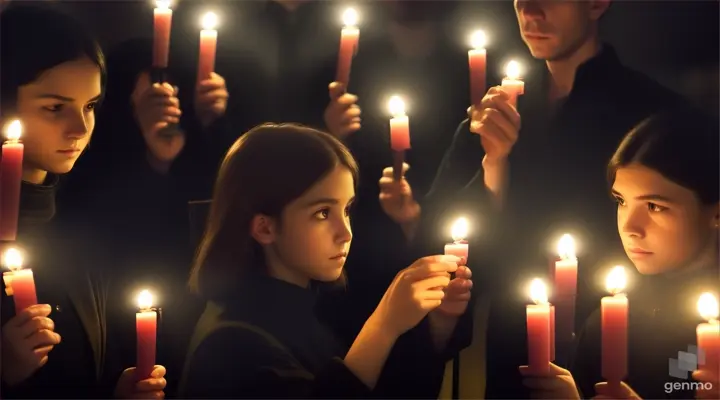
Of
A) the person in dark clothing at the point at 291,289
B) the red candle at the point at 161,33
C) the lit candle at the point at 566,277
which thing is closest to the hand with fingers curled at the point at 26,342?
the person in dark clothing at the point at 291,289

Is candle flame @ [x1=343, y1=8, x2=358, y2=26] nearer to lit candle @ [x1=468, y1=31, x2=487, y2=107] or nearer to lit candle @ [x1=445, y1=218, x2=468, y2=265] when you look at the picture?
lit candle @ [x1=468, y1=31, x2=487, y2=107]

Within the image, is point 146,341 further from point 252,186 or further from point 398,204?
point 398,204

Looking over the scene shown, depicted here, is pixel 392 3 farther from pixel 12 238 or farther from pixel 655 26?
pixel 12 238

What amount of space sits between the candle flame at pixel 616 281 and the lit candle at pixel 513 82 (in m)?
0.61

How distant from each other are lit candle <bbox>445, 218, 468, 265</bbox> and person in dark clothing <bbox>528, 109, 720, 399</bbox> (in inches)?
17.4

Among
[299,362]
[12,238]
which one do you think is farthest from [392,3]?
[12,238]

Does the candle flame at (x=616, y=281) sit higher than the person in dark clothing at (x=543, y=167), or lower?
lower

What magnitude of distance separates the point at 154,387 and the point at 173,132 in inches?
31.6

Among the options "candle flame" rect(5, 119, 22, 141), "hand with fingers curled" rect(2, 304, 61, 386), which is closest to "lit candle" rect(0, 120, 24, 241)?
"candle flame" rect(5, 119, 22, 141)

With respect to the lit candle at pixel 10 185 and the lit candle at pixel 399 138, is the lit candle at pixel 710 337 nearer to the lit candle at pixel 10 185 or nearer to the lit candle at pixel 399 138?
the lit candle at pixel 399 138

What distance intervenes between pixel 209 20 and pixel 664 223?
1.56m

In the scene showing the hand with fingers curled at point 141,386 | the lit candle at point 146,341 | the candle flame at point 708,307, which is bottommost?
the hand with fingers curled at point 141,386

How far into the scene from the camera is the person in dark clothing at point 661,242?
8.61 feet

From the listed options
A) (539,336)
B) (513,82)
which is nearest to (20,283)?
(539,336)
